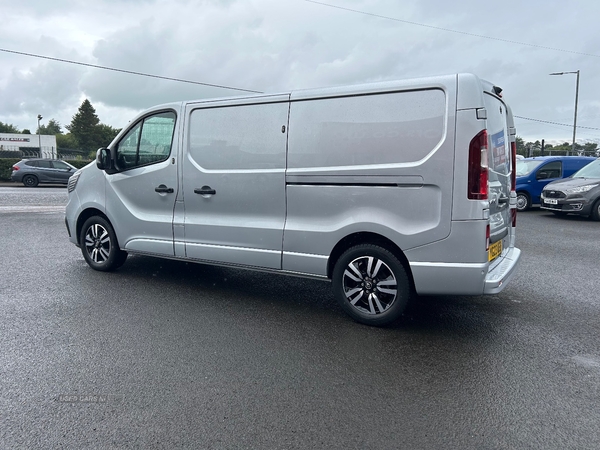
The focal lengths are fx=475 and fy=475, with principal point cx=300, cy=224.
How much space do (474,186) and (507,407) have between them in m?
1.67

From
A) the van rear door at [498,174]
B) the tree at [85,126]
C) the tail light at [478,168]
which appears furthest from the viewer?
the tree at [85,126]

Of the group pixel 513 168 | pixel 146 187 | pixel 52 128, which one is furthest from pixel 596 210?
pixel 52 128

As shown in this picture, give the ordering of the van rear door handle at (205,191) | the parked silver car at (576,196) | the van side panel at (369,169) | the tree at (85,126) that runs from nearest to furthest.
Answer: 1. the van side panel at (369,169)
2. the van rear door handle at (205,191)
3. the parked silver car at (576,196)
4. the tree at (85,126)

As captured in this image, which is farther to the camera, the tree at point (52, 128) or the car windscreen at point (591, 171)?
the tree at point (52, 128)

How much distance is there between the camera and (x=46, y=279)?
5887 millimetres

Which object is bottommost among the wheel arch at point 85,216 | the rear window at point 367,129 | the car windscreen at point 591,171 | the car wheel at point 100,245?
the car wheel at point 100,245

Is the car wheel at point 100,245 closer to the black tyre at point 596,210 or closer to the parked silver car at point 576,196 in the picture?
the parked silver car at point 576,196

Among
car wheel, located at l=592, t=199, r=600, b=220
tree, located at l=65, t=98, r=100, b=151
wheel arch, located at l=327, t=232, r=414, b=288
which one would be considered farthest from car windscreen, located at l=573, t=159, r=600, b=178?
tree, located at l=65, t=98, r=100, b=151

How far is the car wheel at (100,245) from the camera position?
20.2 ft

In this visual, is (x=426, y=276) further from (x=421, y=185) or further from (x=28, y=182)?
(x=28, y=182)

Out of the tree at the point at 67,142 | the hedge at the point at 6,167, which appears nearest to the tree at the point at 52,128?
the tree at the point at 67,142

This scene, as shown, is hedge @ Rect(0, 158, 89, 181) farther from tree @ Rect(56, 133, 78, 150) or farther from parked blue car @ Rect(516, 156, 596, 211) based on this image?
tree @ Rect(56, 133, 78, 150)

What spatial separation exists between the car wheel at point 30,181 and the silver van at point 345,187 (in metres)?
22.8

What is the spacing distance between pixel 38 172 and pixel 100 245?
22.4 meters
